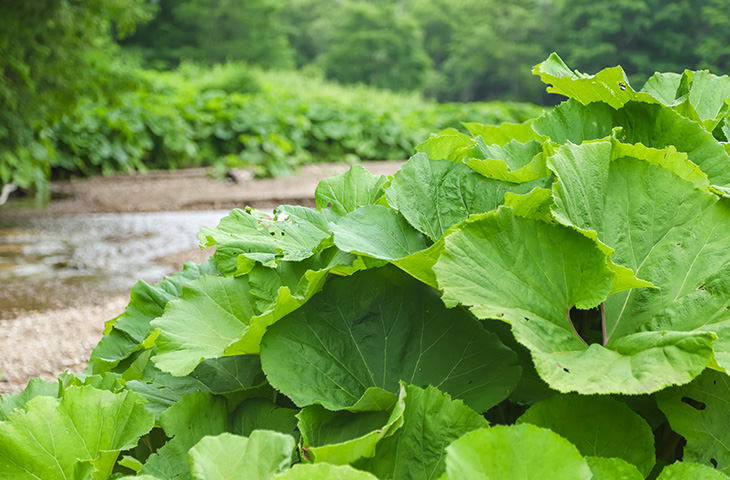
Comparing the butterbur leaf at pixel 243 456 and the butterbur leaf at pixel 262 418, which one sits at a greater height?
the butterbur leaf at pixel 243 456

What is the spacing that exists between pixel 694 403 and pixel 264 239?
56 cm

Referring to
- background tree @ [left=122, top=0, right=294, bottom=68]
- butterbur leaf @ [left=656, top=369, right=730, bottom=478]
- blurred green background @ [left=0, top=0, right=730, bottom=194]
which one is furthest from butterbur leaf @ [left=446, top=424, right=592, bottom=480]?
background tree @ [left=122, top=0, right=294, bottom=68]

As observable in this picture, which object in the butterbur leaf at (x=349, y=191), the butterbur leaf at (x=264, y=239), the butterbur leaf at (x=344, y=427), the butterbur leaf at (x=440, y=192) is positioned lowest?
the butterbur leaf at (x=344, y=427)

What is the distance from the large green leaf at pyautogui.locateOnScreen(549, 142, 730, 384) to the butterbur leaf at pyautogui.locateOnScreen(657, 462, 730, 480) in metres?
0.14

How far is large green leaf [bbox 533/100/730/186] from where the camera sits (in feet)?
2.69

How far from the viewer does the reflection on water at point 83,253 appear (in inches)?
146

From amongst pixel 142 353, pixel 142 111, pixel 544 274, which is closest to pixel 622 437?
pixel 544 274

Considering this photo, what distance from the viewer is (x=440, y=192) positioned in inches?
31.4

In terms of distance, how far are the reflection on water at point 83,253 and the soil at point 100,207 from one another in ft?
0.65

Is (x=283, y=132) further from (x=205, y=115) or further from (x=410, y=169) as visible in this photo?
(x=410, y=169)

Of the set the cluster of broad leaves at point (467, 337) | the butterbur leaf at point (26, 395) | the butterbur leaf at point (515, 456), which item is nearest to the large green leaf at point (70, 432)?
the cluster of broad leaves at point (467, 337)

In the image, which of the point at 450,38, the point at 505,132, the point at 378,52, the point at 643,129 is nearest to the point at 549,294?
the point at 643,129

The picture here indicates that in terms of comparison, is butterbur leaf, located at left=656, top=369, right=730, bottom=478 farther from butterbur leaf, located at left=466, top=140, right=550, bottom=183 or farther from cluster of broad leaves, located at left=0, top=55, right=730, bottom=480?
butterbur leaf, located at left=466, top=140, right=550, bottom=183

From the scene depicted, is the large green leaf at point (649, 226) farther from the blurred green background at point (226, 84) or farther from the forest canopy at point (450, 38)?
the forest canopy at point (450, 38)
